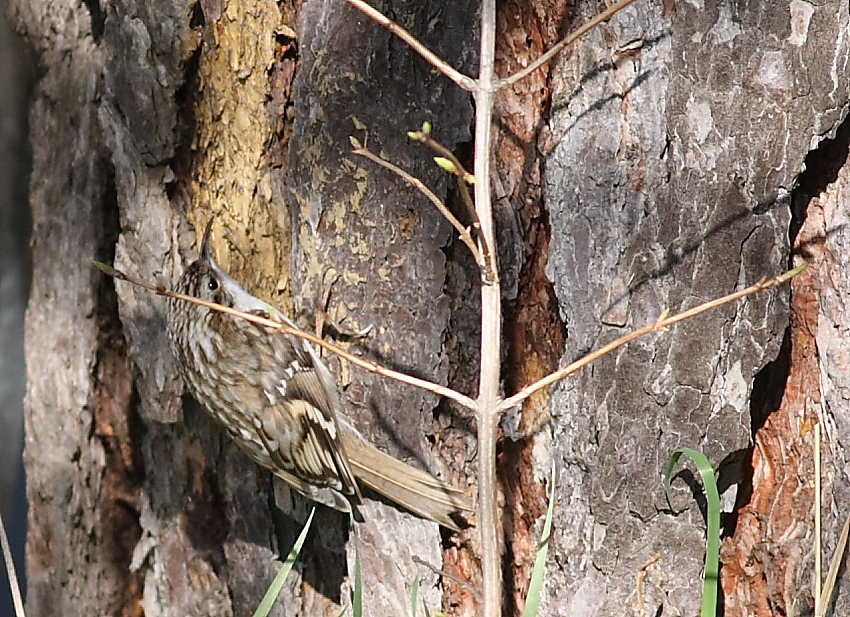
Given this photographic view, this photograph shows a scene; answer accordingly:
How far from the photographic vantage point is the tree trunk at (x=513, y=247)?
1037mm

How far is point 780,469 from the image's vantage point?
1.14 metres

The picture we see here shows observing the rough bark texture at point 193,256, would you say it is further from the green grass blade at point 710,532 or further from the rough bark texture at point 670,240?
the green grass blade at point 710,532

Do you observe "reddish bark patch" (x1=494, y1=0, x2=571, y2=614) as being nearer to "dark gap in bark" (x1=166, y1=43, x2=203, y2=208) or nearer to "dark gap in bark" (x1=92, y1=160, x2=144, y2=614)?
"dark gap in bark" (x1=166, y1=43, x2=203, y2=208)

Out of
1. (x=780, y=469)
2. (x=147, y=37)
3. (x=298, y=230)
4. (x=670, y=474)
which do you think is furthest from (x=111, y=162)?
(x=780, y=469)

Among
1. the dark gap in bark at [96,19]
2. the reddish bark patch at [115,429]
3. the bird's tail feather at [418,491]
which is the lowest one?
the bird's tail feather at [418,491]

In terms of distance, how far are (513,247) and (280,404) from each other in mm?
515

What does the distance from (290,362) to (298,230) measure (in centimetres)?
31

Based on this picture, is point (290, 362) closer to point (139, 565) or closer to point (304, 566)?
point (304, 566)

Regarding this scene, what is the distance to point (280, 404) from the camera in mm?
1430

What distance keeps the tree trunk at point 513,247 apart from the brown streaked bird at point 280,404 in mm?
34

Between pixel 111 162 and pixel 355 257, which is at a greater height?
pixel 111 162

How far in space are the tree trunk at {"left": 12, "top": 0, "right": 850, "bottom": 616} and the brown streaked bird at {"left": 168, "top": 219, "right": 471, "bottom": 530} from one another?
0.03m

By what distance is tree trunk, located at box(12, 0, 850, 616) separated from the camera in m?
1.04

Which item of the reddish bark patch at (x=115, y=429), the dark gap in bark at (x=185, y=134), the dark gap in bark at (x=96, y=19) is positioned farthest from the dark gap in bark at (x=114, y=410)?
the dark gap in bark at (x=96, y=19)
